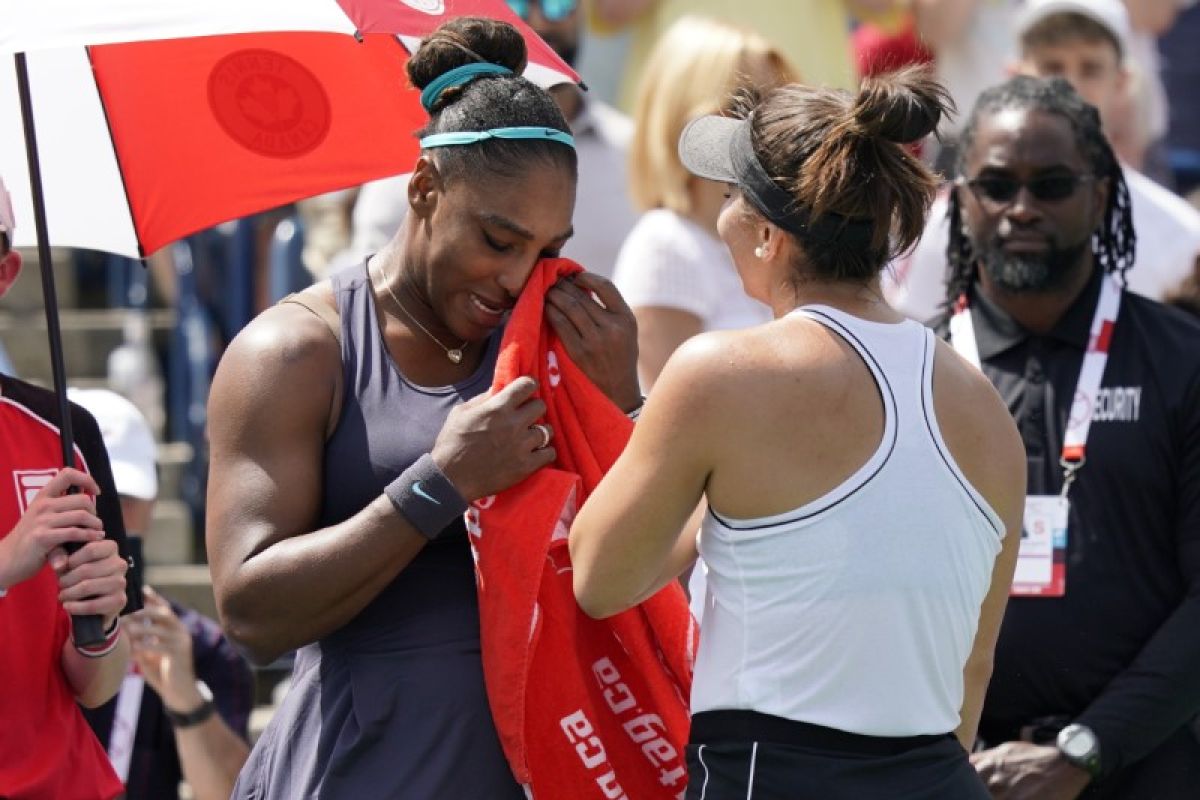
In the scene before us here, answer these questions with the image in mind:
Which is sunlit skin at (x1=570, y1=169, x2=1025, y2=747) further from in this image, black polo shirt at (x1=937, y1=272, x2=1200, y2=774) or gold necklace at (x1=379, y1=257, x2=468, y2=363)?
black polo shirt at (x1=937, y1=272, x2=1200, y2=774)

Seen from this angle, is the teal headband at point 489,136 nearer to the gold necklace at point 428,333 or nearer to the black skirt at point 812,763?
the gold necklace at point 428,333

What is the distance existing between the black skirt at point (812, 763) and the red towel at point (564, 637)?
0.84 feet

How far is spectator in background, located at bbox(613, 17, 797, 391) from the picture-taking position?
5117 mm

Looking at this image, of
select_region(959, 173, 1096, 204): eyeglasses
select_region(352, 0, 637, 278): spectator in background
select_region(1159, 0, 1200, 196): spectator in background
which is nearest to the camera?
select_region(959, 173, 1096, 204): eyeglasses

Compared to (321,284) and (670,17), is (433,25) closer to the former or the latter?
(321,284)

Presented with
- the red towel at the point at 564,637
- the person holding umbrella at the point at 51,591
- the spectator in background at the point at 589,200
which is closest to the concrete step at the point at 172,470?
the spectator in background at the point at 589,200

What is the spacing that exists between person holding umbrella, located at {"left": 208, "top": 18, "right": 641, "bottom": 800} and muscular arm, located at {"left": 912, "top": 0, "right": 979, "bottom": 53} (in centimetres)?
436

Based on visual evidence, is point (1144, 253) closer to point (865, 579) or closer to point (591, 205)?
point (591, 205)

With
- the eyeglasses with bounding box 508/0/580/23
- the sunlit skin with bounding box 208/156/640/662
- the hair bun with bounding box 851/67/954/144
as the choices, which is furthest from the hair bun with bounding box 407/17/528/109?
the eyeglasses with bounding box 508/0/580/23

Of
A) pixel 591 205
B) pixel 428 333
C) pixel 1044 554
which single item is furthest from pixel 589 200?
pixel 428 333

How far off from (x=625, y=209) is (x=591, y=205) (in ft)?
0.38

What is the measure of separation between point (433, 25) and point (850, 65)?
426 cm

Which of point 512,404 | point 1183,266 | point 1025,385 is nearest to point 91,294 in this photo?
point 1183,266

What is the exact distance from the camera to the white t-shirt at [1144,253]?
5.53 meters
